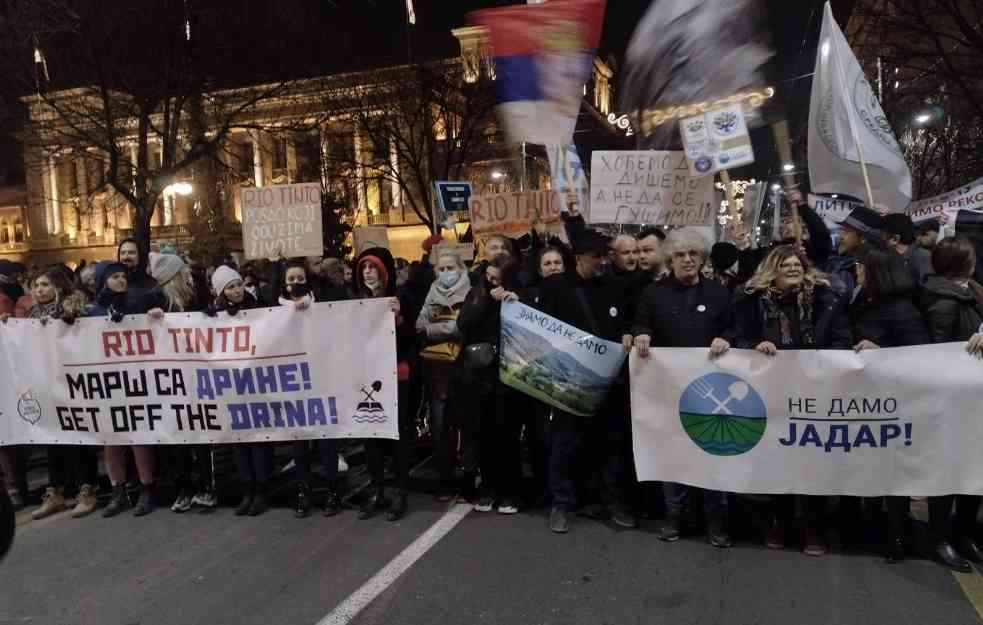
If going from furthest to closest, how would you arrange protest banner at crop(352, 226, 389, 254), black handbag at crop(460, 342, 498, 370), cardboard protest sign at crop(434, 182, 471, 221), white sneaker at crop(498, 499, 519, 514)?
→ cardboard protest sign at crop(434, 182, 471, 221) → protest banner at crop(352, 226, 389, 254) → white sneaker at crop(498, 499, 519, 514) → black handbag at crop(460, 342, 498, 370)

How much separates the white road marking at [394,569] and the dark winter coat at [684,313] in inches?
71.3

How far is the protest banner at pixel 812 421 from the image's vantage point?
3.89 metres

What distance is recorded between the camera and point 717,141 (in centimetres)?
656

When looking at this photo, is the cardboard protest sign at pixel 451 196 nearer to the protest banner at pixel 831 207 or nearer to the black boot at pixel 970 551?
the protest banner at pixel 831 207

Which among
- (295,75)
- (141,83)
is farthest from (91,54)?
(295,75)

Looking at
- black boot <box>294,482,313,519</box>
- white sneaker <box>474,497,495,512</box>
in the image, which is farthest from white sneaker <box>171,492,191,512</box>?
white sneaker <box>474,497,495,512</box>

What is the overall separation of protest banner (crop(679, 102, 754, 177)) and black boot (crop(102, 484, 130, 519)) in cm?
557

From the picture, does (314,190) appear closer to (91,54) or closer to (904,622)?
(904,622)

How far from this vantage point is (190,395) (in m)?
5.30

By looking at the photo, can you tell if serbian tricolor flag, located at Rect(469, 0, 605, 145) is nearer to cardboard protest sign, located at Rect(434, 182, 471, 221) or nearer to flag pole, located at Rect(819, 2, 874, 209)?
flag pole, located at Rect(819, 2, 874, 209)

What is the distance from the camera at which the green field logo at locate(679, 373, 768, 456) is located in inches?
165

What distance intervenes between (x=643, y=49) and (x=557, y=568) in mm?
3784

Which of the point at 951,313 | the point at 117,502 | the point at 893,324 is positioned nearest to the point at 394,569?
the point at 117,502

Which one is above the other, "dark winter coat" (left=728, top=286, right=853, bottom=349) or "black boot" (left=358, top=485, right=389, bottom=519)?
"dark winter coat" (left=728, top=286, right=853, bottom=349)
